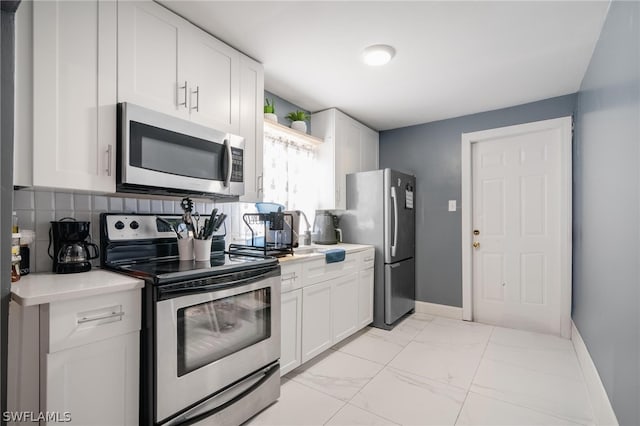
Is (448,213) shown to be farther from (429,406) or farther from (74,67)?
(74,67)

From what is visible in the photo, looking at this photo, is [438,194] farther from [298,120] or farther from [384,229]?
[298,120]

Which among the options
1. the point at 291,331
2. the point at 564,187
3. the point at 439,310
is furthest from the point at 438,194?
the point at 291,331

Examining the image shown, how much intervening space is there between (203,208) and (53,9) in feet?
4.46

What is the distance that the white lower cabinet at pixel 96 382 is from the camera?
1.13 m

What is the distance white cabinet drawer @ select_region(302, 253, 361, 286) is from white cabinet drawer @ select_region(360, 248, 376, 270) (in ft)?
0.54

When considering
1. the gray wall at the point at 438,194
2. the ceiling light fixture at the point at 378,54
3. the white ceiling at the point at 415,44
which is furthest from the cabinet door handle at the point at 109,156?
the gray wall at the point at 438,194

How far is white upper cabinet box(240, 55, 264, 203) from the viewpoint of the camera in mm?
2240

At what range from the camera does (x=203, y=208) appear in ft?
7.80

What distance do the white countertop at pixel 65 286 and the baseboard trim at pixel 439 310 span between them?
332 centimetres

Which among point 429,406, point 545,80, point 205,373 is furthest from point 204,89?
point 545,80

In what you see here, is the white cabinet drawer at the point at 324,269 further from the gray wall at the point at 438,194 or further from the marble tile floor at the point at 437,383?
the gray wall at the point at 438,194

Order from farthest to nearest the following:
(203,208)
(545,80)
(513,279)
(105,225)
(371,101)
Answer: (513,279) < (371,101) < (545,80) < (203,208) < (105,225)

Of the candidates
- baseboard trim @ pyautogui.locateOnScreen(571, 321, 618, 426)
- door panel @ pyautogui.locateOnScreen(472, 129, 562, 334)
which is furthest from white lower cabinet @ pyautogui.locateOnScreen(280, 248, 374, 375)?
baseboard trim @ pyautogui.locateOnScreen(571, 321, 618, 426)

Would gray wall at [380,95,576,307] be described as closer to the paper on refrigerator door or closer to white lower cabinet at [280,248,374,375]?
the paper on refrigerator door
